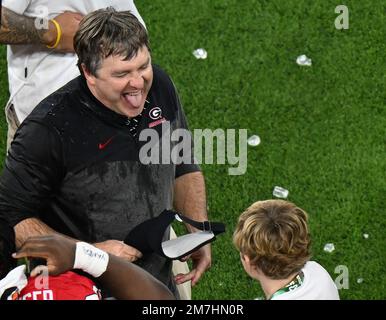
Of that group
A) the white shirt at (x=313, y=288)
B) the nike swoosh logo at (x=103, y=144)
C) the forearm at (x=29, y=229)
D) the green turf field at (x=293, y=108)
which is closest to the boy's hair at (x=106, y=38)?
the nike swoosh logo at (x=103, y=144)

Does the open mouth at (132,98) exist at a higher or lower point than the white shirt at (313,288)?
higher

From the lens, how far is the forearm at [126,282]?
389cm

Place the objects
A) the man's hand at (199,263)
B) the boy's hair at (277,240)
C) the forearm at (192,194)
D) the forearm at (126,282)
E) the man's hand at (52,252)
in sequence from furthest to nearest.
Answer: the forearm at (192,194)
the man's hand at (199,263)
the boy's hair at (277,240)
the forearm at (126,282)
the man's hand at (52,252)

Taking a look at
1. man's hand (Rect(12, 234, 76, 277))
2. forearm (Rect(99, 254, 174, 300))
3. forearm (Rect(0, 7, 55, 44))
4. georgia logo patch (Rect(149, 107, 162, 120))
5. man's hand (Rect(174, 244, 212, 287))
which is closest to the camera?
man's hand (Rect(12, 234, 76, 277))

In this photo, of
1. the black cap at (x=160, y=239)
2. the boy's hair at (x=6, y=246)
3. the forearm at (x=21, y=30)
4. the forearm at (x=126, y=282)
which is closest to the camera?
the forearm at (x=126, y=282)

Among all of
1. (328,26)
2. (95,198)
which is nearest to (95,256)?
(95,198)

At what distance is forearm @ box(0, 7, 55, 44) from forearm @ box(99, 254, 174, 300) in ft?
5.44

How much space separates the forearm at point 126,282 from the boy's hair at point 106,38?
0.89 metres

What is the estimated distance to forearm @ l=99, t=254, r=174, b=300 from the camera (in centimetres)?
389

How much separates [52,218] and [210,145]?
2800 mm

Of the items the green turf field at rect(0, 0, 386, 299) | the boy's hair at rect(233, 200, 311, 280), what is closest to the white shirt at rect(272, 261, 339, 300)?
the boy's hair at rect(233, 200, 311, 280)

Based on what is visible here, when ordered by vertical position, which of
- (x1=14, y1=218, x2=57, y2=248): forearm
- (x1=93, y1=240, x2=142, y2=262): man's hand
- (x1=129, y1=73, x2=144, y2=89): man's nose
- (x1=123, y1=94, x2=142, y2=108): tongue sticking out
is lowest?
(x1=93, y1=240, x2=142, y2=262): man's hand

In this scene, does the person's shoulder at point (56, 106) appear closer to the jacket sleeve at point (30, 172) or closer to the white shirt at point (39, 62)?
the jacket sleeve at point (30, 172)

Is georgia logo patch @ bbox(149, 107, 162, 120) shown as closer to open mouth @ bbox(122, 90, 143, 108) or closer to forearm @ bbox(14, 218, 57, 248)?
open mouth @ bbox(122, 90, 143, 108)
